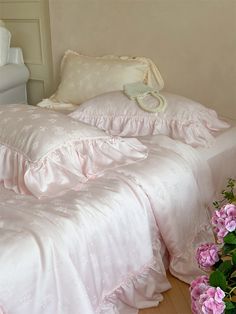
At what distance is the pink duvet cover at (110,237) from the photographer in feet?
4.38

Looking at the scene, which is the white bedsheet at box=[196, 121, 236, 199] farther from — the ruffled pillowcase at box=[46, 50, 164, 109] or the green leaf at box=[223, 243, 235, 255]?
the green leaf at box=[223, 243, 235, 255]

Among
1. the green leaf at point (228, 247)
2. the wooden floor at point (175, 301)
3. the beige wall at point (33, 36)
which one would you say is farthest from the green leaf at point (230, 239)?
the beige wall at point (33, 36)

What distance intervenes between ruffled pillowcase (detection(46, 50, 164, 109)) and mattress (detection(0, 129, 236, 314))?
593mm

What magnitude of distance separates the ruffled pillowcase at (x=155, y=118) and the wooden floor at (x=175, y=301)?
1.94ft

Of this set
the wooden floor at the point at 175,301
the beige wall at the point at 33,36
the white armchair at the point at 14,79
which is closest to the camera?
the wooden floor at the point at 175,301

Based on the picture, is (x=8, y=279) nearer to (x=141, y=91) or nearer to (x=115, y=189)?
(x=115, y=189)

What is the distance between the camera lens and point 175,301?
1808 mm

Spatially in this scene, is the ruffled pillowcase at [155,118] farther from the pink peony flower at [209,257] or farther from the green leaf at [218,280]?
the green leaf at [218,280]

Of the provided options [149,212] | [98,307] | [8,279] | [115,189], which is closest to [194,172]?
[149,212]

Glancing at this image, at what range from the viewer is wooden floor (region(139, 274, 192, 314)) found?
5.76 ft

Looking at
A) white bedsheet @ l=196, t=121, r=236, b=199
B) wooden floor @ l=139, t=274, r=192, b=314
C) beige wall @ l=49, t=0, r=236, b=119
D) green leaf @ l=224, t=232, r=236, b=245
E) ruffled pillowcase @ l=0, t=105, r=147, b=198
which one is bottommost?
wooden floor @ l=139, t=274, r=192, b=314

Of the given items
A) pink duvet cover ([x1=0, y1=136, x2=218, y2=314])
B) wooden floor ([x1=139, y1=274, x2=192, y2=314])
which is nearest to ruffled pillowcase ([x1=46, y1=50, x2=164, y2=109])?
pink duvet cover ([x1=0, y1=136, x2=218, y2=314])

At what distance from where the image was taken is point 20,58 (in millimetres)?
3172

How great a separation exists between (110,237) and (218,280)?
1.34 ft
